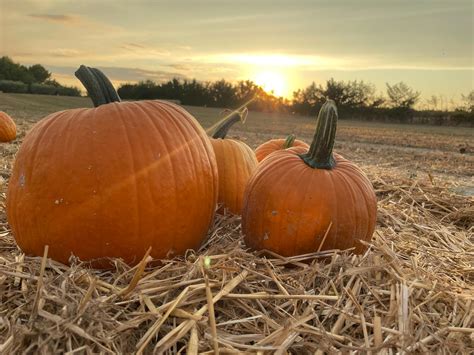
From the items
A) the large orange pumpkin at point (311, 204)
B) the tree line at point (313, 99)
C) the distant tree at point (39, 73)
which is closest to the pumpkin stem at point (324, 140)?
the large orange pumpkin at point (311, 204)

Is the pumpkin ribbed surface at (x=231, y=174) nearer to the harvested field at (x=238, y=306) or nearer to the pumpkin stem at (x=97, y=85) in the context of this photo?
the harvested field at (x=238, y=306)

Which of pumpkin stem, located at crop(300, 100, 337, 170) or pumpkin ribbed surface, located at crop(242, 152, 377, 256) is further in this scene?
pumpkin stem, located at crop(300, 100, 337, 170)

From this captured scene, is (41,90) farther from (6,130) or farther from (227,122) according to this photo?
(227,122)

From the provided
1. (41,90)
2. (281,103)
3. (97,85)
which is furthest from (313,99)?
(97,85)

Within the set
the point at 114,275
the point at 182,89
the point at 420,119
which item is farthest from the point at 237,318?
the point at 182,89

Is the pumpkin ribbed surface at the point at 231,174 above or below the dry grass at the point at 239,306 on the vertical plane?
above

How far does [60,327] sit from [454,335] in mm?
1801

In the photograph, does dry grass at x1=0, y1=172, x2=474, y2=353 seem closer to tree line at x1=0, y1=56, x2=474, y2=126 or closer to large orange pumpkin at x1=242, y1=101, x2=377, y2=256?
large orange pumpkin at x1=242, y1=101, x2=377, y2=256

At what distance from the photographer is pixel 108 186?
291 centimetres

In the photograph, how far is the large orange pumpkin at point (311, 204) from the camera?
3.17 m

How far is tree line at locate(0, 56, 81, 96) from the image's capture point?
1966 inches

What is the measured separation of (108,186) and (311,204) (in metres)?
1.19

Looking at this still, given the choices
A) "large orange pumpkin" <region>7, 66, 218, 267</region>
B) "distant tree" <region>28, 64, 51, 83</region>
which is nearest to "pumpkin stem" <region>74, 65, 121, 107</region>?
"large orange pumpkin" <region>7, 66, 218, 267</region>

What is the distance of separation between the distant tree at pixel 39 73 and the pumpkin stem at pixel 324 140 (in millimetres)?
61724
